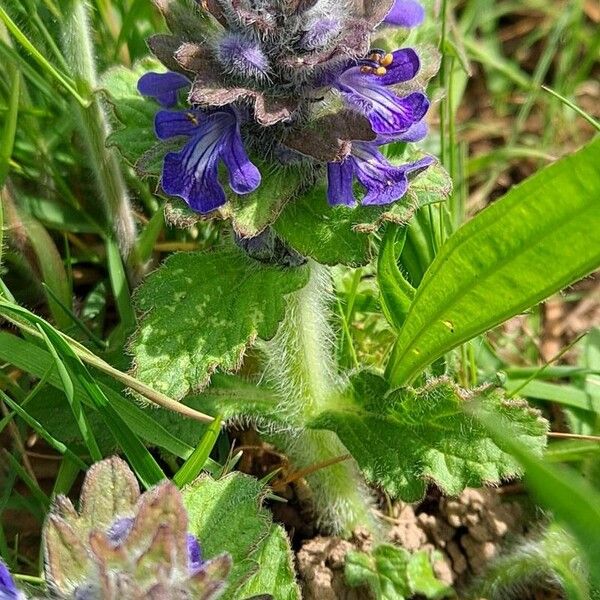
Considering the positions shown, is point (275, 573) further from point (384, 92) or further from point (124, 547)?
point (384, 92)

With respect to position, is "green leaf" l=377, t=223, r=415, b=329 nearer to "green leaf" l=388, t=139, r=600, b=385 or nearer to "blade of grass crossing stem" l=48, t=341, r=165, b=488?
"green leaf" l=388, t=139, r=600, b=385

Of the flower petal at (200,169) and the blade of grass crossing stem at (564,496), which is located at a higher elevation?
the flower petal at (200,169)

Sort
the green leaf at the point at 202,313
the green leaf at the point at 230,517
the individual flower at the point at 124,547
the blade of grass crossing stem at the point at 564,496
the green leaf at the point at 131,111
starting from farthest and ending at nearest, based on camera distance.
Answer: the green leaf at the point at 131,111 → the green leaf at the point at 202,313 → the green leaf at the point at 230,517 → the individual flower at the point at 124,547 → the blade of grass crossing stem at the point at 564,496

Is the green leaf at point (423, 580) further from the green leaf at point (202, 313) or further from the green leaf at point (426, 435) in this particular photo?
the green leaf at point (202, 313)

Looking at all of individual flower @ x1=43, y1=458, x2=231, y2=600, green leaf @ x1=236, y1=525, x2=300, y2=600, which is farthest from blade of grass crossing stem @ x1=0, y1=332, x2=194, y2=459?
individual flower @ x1=43, y1=458, x2=231, y2=600

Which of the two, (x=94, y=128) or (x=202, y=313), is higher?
(x=94, y=128)

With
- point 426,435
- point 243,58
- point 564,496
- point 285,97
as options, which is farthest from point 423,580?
point 243,58

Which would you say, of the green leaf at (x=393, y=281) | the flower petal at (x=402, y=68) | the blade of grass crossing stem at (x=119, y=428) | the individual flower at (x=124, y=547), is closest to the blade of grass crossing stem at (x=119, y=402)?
the blade of grass crossing stem at (x=119, y=428)
